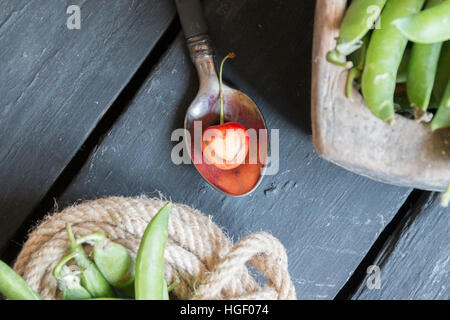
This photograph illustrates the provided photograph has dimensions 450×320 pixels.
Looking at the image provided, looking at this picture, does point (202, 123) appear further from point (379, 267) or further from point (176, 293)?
point (379, 267)

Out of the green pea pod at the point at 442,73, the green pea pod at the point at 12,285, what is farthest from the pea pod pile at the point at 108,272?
the green pea pod at the point at 442,73

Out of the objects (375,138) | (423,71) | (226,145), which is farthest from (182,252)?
(423,71)

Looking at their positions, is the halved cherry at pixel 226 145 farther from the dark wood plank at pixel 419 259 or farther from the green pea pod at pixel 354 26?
the dark wood plank at pixel 419 259

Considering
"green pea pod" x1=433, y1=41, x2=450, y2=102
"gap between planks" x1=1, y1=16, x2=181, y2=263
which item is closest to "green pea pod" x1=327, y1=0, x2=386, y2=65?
"green pea pod" x1=433, y1=41, x2=450, y2=102

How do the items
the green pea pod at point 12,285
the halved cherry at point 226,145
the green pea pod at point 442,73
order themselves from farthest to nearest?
the halved cherry at point 226,145, the green pea pod at point 442,73, the green pea pod at point 12,285

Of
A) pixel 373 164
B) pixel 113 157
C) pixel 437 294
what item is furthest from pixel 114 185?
pixel 437 294

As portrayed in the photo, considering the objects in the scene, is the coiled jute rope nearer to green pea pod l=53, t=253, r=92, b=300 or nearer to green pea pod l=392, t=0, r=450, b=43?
green pea pod l=53, t=253, r=92, b=300
